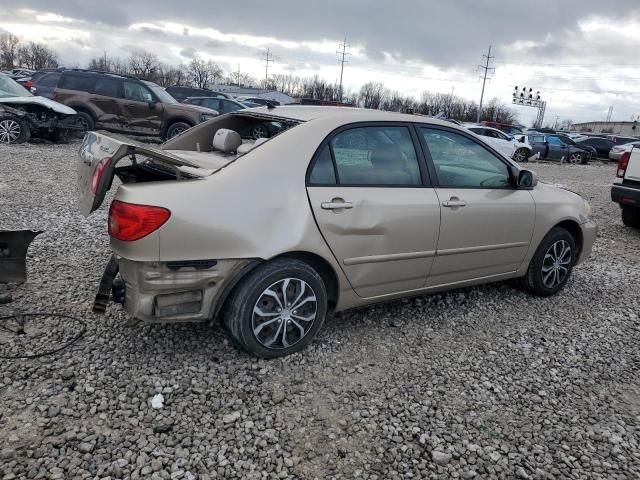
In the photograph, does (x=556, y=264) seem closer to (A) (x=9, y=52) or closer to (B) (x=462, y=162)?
(B) (x=462, y=162)

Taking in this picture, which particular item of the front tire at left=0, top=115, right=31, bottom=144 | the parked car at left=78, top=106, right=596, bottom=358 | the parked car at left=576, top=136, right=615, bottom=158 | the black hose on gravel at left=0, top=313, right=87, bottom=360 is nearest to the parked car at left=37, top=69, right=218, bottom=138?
the front tire at left=0, top=115, right=31, bottom=144

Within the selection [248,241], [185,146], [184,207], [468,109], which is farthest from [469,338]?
[468,109]

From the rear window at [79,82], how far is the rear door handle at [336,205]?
1211 centimetres

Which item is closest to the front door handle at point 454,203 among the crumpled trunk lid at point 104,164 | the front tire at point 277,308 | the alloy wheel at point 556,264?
the front tire at point 277,308

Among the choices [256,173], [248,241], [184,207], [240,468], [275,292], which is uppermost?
[256,173]

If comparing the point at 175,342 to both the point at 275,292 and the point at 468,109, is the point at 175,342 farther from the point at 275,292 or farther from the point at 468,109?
the point at 468,109

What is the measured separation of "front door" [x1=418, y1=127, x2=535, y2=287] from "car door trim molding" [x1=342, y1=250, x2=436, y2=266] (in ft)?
0.43

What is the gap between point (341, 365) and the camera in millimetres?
3352

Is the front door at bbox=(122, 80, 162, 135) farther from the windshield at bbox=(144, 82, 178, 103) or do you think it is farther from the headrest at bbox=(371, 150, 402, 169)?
the headrest at bbox=(371, 150, 402, 169)

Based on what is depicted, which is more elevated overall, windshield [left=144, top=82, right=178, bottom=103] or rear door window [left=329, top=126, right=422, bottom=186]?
windshield [left=144, top=82, right=178, bottom=103]

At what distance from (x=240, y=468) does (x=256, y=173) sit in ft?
5.29

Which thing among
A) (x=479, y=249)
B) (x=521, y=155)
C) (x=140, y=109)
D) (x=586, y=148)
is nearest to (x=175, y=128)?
(x=140, y=109)

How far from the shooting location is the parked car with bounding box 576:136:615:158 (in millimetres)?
30250

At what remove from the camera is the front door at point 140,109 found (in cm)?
1322
